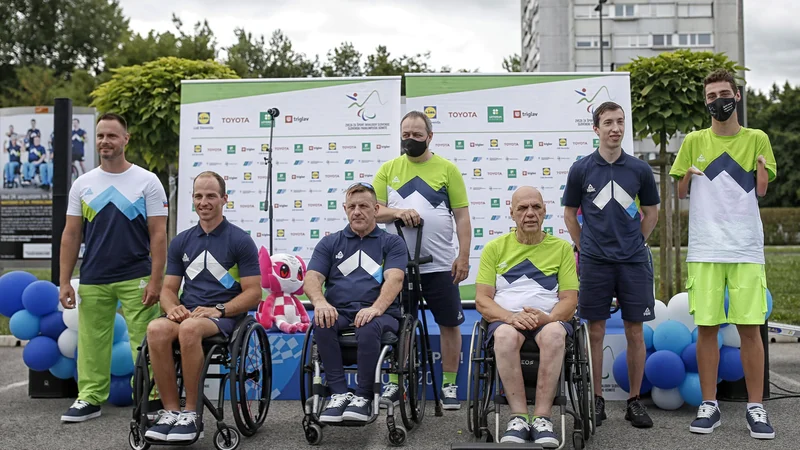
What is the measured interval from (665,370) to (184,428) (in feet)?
8.38

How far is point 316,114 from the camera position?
6562mm

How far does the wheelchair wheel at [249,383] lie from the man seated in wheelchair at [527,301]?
1.12 m

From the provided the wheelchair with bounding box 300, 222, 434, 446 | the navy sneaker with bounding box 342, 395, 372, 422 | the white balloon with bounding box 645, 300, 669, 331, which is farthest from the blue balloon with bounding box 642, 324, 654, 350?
the navy sneaker with bounding box 342, 395, 372, 422

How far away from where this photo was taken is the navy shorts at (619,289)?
13.5 ft

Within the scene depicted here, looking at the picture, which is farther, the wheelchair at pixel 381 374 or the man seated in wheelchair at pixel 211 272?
the man seated in wheelchair at pixel 211 272

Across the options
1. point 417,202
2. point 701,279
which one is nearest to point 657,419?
point 701,279

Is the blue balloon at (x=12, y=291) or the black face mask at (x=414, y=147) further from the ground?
the black face mask at (x=414, y=147)

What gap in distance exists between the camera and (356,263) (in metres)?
4.08

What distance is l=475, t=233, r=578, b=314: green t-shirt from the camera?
3879 mm

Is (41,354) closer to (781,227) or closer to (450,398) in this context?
(450,398)

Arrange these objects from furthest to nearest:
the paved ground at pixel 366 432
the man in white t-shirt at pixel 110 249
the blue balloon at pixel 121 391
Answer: the blue balloon at pixel 121 391
the man in white t-shirt at pixel 110 249
the paved ground at pixel 366 432

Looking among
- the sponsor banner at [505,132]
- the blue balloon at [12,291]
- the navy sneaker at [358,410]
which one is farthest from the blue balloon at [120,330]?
the sponsor banner at [505,132]

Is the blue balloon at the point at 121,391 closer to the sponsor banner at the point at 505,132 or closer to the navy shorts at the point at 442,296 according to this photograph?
the navy shorts at the point at 442,296

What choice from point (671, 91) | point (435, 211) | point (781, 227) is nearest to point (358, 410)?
point (435, 211)
